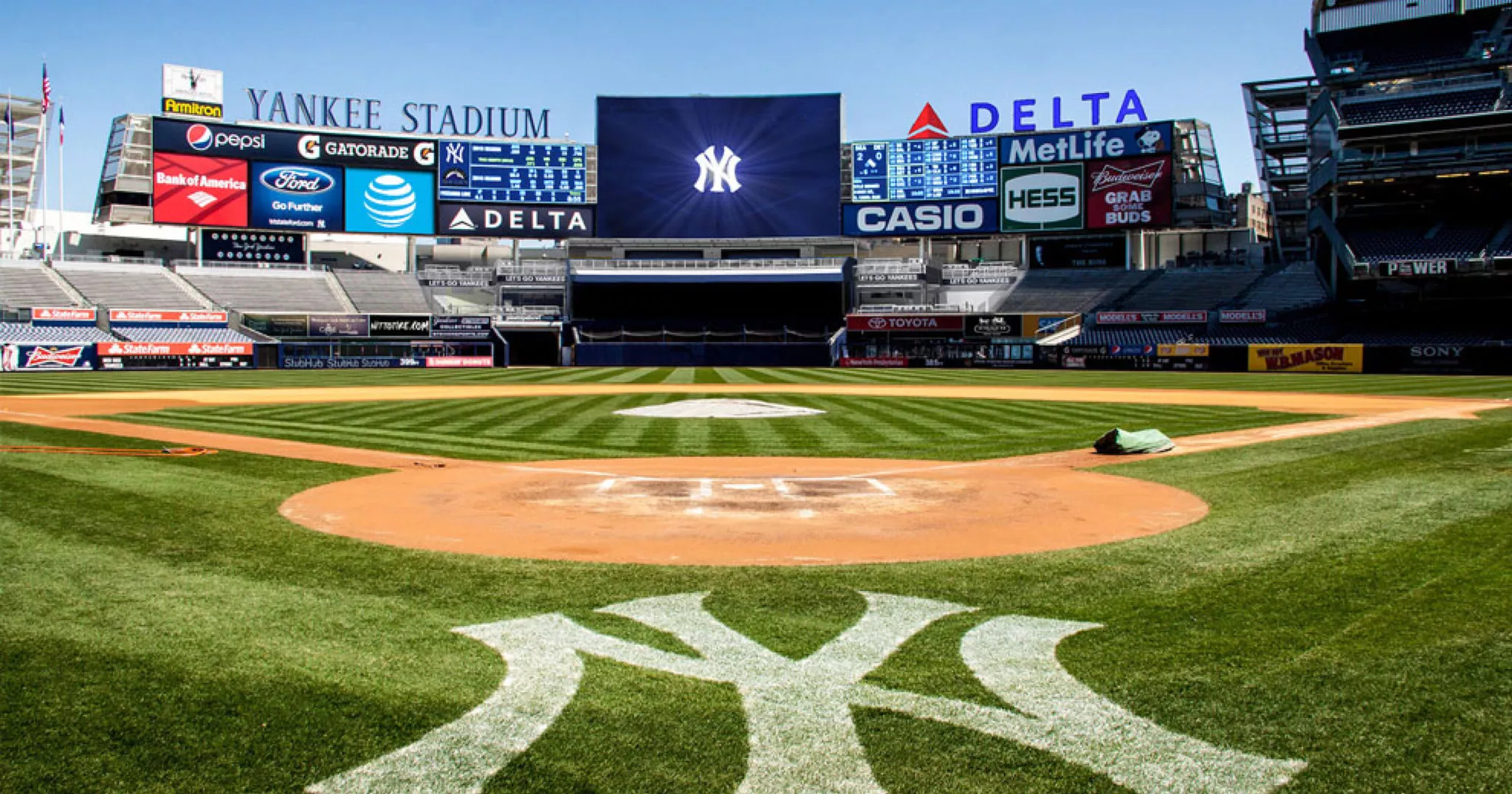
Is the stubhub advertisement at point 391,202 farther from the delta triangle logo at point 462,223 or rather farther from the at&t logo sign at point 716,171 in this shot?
the at&t logo sign at point 716,171

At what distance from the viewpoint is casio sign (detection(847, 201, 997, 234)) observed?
59.8 meters

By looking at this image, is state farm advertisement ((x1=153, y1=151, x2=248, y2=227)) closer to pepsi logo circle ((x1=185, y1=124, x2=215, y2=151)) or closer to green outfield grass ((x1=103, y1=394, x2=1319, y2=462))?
pepsi logo circle ((x1=185, y1=124, x2=215, y2=151))

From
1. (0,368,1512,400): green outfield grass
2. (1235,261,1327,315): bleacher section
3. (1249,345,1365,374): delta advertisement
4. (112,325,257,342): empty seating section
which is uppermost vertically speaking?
(1235,261,1327,315): bleacher section

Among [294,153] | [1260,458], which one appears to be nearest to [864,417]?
[1260,458]

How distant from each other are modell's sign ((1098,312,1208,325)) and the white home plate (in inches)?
1392

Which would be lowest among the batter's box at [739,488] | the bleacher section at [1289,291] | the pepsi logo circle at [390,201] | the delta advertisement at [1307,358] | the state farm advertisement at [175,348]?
the batter's box at [739,488]

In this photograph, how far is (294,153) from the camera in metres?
57.9

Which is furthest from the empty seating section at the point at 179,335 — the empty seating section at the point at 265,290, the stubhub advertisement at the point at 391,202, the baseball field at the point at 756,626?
the baseball field at the point at 756,626

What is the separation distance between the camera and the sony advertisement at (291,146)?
56.5 m

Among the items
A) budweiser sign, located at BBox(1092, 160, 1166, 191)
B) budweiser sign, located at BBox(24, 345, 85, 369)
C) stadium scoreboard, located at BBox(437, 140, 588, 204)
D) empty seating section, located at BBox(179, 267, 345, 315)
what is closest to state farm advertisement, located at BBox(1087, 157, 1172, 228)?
budweiser sign, located at BBox(1092, 160, 1166, 191)

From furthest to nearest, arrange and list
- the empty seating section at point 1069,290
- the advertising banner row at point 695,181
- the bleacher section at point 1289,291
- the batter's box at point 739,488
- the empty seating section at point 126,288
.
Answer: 1. the advertising banner row at point 695,181
2. the empty seating section at point 1069,290
3. the empty seating section at point 126,288
4. the bleacher section at point 1289,291
5. the batter's box at point 739,488

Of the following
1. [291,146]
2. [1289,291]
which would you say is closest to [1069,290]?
[1289,291]

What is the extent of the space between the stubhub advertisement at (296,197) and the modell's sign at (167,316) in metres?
6.86

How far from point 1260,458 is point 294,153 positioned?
57.9m
